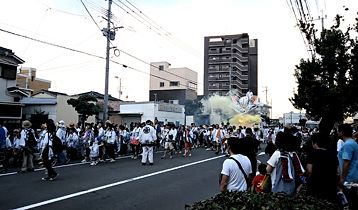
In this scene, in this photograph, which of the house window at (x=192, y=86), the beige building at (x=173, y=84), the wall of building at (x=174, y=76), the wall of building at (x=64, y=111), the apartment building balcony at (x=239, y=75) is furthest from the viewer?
the apartment building balcony at (x=239, y=75)

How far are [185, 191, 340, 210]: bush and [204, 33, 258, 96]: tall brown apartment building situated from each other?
8543 cm

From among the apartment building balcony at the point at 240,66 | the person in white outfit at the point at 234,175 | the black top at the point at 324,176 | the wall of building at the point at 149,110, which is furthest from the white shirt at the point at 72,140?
the apartment building balcony at the point at 240,66

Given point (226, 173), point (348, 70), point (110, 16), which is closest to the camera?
point (226, 173)

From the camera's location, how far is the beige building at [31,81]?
1922 inches

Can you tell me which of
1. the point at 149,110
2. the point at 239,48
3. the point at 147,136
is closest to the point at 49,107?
the point at 149,110

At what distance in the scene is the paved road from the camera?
8.09 m

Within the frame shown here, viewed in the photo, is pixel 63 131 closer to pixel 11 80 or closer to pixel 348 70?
pixel 348 70

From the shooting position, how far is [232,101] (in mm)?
65938

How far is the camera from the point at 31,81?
170 feet

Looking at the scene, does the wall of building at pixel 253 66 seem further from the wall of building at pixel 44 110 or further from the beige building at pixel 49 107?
the wall of building at pixel 44 110

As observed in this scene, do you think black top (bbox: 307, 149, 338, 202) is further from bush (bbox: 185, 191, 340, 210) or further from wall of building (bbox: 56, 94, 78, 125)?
wall of building (bbox: 56, 94, 78, 125)

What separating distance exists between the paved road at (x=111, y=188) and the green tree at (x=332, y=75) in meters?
4.24

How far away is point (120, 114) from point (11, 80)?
1789cm

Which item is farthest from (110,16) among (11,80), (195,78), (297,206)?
(195,78)
